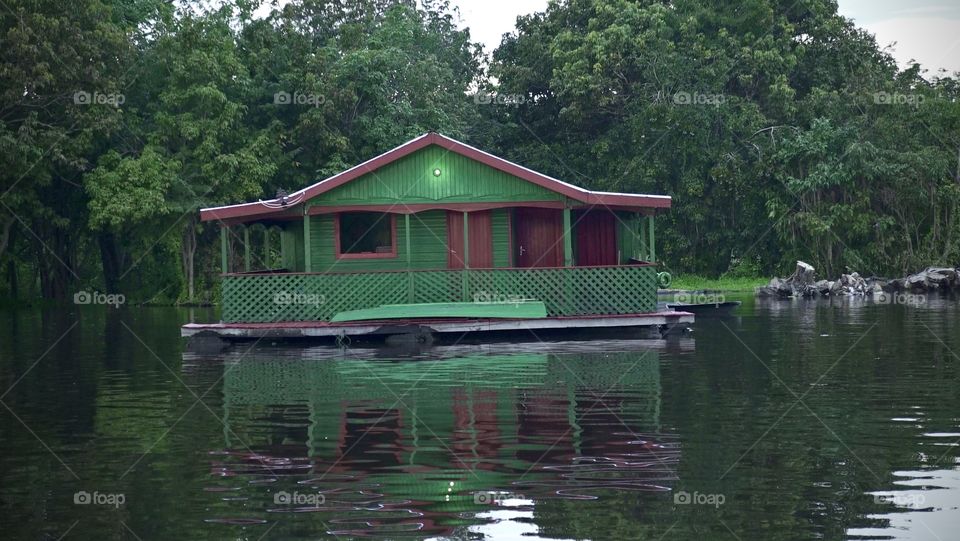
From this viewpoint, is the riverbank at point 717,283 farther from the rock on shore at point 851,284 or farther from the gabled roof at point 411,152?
the gabled roof at point 411,152

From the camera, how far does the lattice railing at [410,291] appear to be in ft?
92.4

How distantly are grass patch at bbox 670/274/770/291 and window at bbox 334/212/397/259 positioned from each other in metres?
29.0

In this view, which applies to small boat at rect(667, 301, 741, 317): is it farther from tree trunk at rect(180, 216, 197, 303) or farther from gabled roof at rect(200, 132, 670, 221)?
tree trunk at rect(180, 216, 197, 303)

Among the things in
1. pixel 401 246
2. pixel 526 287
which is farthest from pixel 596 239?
pixel 401 246

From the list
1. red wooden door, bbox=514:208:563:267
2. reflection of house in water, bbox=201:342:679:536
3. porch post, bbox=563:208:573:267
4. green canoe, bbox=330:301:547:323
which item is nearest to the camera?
reflection of house in water, bbox=201:342:679:536

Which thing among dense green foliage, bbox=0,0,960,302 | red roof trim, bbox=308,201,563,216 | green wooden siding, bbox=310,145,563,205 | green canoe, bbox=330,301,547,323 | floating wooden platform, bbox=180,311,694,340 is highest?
dense green foliage, bbox=0,0,960,302

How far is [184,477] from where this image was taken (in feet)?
39.4

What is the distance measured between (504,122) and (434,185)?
36.8m

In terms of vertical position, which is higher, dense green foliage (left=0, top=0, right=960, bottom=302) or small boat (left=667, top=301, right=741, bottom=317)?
dense green foliage (left=0, top=0, right=960, bottom=302)

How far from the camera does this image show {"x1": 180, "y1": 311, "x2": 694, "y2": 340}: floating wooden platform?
90.3ft

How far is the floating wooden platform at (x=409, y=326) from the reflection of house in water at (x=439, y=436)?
16.9ft

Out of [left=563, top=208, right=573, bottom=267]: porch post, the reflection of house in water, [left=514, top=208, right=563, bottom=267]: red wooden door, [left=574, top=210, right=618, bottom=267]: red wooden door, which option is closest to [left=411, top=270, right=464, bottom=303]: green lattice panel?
[left=563, top=208, right=573, bottom=267]: porch post

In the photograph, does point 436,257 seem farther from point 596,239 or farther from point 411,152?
point 596,239

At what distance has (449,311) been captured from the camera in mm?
27359
